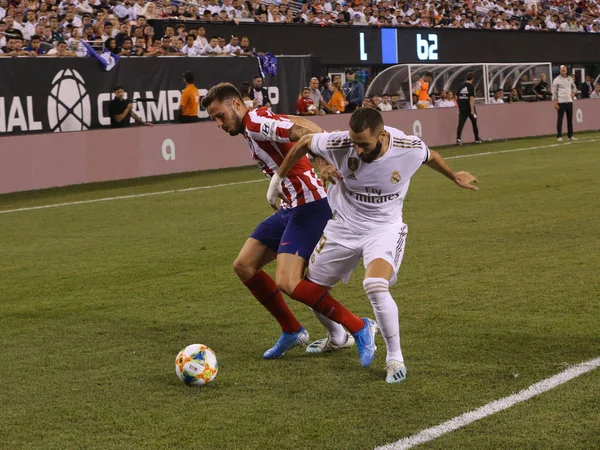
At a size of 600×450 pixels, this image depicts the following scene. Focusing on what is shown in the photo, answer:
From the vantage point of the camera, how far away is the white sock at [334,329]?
6445 millimetres

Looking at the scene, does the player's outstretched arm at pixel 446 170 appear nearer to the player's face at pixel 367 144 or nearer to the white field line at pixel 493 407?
the player's face at pixel 367 144

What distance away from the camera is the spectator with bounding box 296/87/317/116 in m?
24.6

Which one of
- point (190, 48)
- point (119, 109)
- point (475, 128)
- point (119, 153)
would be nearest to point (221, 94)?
point (119, 153)

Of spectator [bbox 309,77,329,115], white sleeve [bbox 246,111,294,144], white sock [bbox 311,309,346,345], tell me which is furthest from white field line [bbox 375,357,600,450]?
spectator [bbox 309,77,329,115]

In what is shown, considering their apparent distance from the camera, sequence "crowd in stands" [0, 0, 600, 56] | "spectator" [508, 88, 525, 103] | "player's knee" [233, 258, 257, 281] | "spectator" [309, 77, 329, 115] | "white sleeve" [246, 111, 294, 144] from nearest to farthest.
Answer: "white sleeve" [246, 111, 294, 144], "player's knee" [233, 258, 257, 281], "crowd in stands" [0, 0, 600, 56], "spectator" [309, 77, 329, 115], "spectator" [508, 88, 525, 103]

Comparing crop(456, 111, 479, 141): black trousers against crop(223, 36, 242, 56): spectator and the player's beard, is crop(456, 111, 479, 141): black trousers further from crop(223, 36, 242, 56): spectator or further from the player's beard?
the player's beard

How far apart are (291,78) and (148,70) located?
5144 millimetres

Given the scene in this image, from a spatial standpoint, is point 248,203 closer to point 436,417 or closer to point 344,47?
point 436,417

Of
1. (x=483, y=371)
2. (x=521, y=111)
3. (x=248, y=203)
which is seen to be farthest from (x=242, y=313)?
(x=521, y=111)

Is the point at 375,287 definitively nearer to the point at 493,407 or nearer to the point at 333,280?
the point at 333,280

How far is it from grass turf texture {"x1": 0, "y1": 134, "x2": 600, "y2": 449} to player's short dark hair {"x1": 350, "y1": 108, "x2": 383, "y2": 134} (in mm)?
A: 1451

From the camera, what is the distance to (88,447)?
482 centimetres

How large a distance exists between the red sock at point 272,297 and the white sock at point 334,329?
0.22 meters

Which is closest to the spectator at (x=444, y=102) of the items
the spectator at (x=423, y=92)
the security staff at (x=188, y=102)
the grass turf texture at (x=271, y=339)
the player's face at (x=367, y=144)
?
the spectator at (x=423, y=92)
